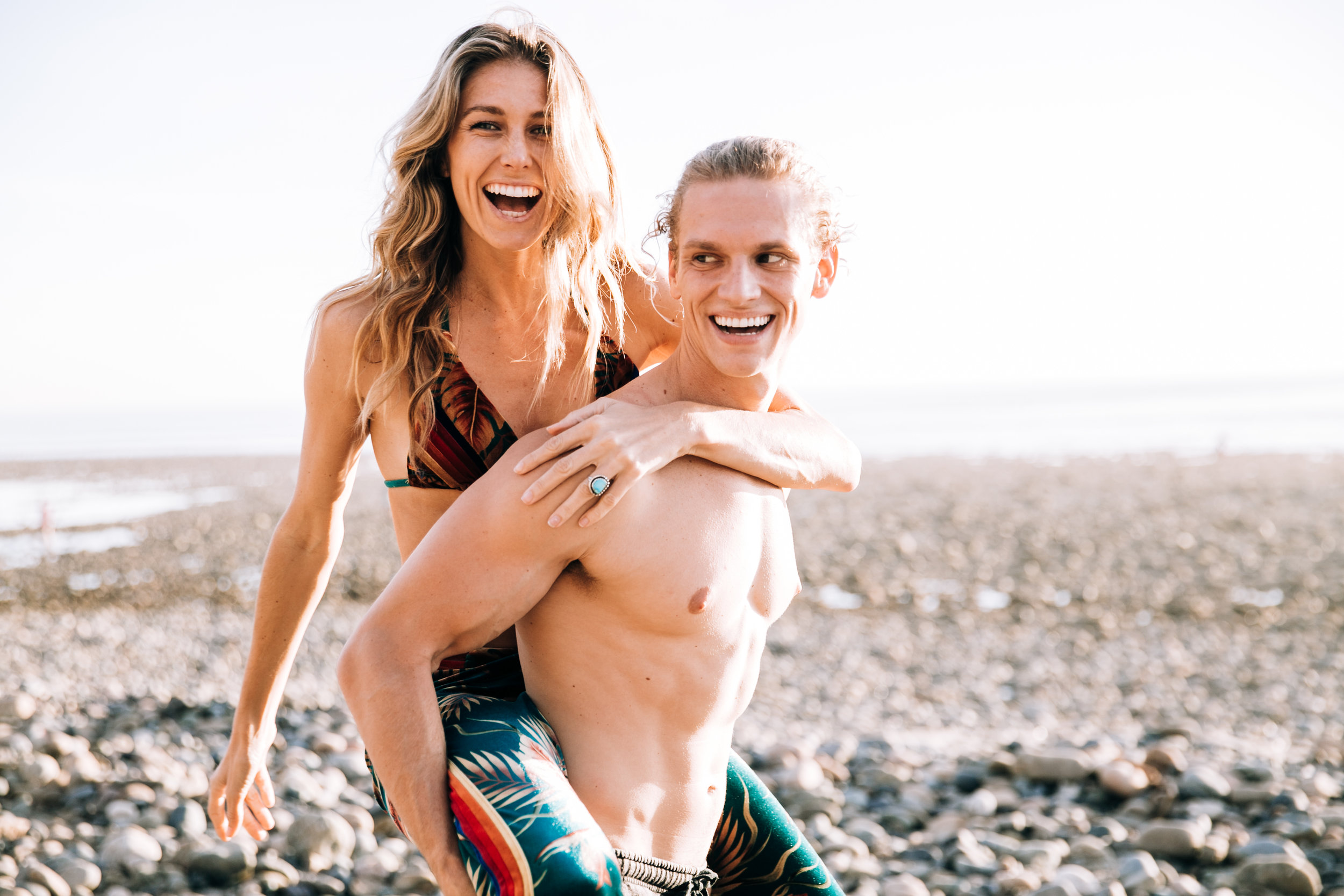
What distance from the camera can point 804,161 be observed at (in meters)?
2.58

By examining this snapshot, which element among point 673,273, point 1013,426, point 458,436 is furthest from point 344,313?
point 1013,426

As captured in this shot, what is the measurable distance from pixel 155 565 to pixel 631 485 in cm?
1288

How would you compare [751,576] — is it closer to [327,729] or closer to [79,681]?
[327,729]

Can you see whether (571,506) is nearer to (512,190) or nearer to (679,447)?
(679,447)

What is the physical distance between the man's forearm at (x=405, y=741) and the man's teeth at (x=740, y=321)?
1.07 m

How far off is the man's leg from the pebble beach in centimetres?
172

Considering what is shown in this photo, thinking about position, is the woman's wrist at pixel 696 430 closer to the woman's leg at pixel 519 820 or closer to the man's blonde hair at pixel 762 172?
the man's blonde hair at pixel 762 172

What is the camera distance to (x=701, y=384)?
8.82 feet

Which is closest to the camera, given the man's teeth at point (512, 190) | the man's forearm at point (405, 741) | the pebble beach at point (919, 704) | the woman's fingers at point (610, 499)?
the man's forearm at point (405, 741)

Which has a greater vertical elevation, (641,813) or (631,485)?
(631,485)

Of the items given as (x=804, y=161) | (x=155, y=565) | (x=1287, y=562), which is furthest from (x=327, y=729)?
(x=1287, y=562)

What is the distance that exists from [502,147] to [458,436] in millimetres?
789

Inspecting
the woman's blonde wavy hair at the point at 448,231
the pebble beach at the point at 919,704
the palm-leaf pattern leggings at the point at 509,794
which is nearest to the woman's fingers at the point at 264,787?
the palm-leaf pattern leggings at the point at 509,794

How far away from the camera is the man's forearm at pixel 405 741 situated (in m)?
2.06
